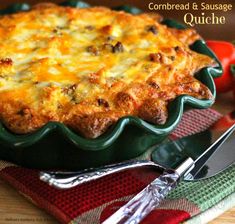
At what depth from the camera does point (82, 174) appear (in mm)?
1800

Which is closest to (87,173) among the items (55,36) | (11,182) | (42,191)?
(42,191)

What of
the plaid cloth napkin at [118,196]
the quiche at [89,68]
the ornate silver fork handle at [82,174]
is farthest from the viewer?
the quiche at [89,68]

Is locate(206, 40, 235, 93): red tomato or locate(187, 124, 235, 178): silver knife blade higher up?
locate(206, 40, 235, 93): red tomato

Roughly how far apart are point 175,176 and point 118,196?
0.21 metres

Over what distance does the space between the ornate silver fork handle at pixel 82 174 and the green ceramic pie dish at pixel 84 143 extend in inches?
2.5

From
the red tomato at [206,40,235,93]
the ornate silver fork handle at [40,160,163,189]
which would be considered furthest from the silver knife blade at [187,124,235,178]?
the red tomato at [206,40,235,93]

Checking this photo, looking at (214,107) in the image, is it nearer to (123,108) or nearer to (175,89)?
(175,89)

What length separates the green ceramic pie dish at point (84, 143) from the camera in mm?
1777

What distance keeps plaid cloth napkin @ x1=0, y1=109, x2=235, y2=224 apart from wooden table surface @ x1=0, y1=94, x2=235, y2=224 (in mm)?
25

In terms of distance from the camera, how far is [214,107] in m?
2.59

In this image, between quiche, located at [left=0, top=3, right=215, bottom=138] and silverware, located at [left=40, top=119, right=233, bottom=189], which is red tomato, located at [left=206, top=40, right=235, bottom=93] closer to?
quiche, located at [left=0, top=3, right=215, bottom=138]

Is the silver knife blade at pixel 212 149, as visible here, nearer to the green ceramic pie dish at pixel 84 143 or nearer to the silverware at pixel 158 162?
the silverware at pixel 158 162

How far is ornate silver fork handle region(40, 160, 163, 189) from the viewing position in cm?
168

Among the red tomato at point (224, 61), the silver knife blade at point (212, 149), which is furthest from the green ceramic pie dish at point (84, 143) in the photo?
the red tomato at point (224, 61)
